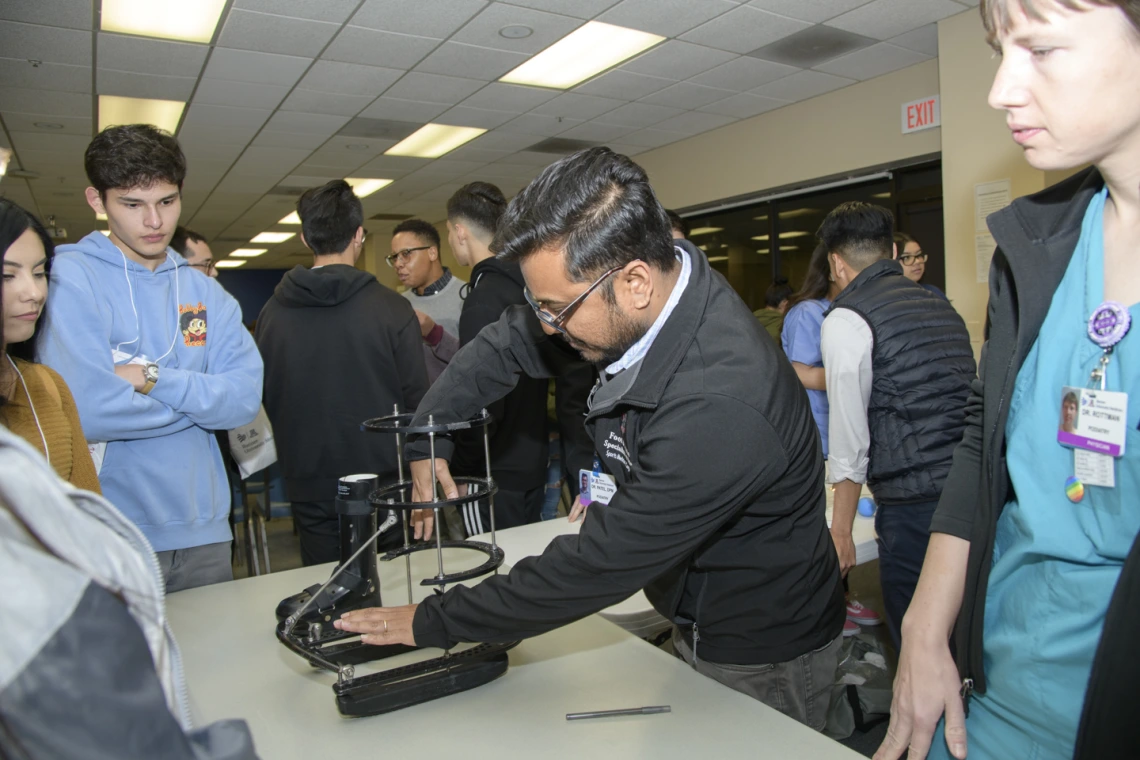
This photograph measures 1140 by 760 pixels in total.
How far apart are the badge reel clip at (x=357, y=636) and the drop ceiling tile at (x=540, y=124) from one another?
17.7ft

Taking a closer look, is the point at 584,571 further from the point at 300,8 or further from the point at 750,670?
the point at 300,8

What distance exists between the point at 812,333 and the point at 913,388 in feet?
4.13

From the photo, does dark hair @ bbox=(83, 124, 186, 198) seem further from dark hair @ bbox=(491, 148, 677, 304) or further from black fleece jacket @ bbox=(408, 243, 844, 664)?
black fleece jacket @ bbox=(408, 243, 844, 664)

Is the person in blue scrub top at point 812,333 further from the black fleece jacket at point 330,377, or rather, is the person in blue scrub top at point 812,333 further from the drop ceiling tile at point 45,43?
the drop ceiling tile at point 45,43

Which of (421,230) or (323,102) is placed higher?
(323,102)

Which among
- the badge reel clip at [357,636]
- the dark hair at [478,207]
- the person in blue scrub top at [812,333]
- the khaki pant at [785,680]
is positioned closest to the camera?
the badge reel clip at [357,636]

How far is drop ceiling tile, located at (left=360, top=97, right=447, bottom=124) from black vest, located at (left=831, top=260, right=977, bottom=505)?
460 cm

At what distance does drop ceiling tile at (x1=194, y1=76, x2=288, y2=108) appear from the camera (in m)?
5.13

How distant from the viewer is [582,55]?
494 cm

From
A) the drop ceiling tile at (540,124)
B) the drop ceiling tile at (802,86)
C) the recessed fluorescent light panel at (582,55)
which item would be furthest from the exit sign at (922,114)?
the drop ceiling tile at (540,124)

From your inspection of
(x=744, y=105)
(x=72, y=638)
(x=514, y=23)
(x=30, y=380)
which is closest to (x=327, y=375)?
(x=30, y=380)

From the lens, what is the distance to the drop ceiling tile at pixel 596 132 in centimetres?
662

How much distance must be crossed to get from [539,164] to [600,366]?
7046 millimetres

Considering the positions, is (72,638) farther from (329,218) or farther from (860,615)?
(860,615)
